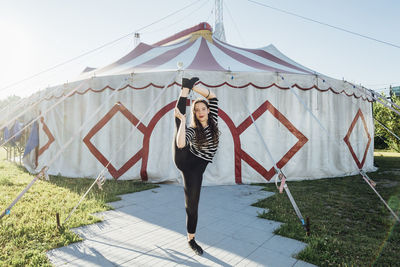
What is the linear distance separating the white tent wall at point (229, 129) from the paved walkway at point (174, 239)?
1387 mm

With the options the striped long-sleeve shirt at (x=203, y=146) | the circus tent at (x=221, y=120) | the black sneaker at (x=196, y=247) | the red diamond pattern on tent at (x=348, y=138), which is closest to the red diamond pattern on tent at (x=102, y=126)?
the circus tent at (x=221, y=120)

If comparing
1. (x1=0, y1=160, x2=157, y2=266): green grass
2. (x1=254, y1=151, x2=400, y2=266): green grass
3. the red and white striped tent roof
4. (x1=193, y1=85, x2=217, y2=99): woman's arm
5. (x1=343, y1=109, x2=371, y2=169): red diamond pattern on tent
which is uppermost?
the red and white striped tent roof

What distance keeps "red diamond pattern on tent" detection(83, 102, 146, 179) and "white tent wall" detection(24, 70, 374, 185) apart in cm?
2

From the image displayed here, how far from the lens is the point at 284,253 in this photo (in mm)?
2123

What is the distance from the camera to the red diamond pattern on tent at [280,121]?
500cm

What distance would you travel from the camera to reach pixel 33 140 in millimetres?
6340

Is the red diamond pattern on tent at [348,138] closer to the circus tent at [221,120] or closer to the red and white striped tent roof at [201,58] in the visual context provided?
the circus tent at [221,120]

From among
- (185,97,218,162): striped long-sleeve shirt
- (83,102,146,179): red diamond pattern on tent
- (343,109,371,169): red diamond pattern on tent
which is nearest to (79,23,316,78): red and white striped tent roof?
(83,102,146,179): red diamond pattern on tent

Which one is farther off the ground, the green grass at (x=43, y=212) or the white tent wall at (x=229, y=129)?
the white tent wall at (x=229, y=129)

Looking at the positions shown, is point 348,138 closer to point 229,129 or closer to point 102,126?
point 229,129

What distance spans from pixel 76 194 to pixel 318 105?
17.5ft

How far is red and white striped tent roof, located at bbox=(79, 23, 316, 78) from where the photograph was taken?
535 centimetres

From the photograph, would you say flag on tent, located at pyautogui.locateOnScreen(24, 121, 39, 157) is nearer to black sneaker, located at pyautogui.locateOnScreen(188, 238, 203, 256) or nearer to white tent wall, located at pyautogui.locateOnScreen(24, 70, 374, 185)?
white tent wall, located at pyautogui.locateOnScreen(24, 70, 374, 185)

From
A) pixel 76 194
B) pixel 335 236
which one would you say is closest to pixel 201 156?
pixel 335 236
